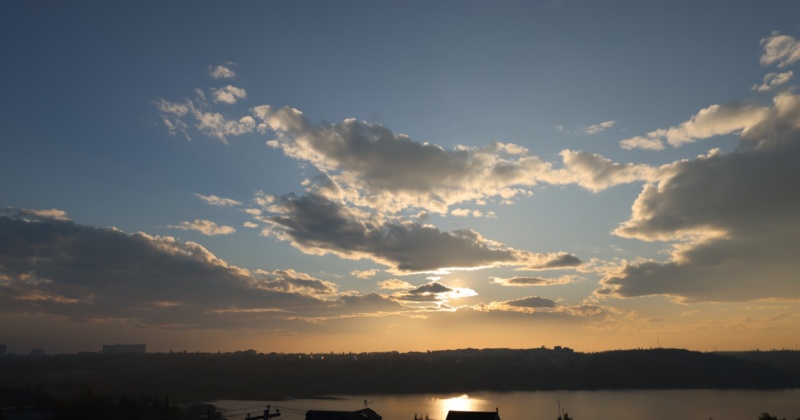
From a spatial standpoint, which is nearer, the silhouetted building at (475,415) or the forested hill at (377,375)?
the silhouetted building at (475,415)

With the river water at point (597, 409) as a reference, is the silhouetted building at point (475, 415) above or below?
above

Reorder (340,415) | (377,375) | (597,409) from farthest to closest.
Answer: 1. (377,375)
2. (597,409)
3. (340,415)

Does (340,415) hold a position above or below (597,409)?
above

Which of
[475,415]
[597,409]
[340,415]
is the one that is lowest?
[597,409]

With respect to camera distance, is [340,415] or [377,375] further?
[377,375]

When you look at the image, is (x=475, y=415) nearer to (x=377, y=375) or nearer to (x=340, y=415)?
(x=340, y=415)

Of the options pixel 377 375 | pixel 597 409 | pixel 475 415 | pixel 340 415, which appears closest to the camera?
pixel 340 415

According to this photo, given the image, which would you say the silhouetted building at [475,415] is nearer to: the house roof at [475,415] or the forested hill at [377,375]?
the house roof at [475,415]

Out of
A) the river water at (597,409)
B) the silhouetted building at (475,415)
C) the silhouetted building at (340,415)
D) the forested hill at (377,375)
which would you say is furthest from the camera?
the forested hill at (377,375)

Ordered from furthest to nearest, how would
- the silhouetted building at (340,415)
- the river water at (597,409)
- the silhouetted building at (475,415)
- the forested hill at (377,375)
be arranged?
the forested hill at (377,375) → the river water at (597,409) → the silhouetted building at (475,415) → the silhouetted building at (340,415)

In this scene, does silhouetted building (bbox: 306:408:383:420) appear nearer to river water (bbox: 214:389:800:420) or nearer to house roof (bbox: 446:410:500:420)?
house roof (bbox: 446:410:500:420)

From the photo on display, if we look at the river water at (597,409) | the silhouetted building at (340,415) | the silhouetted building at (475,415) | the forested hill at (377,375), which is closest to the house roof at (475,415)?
→ the silhouetted building at (475,415)

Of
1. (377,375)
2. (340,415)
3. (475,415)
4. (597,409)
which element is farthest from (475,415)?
(377,375)

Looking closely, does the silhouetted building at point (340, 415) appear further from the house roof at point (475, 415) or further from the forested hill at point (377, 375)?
the forested hill at point (377, 375)
